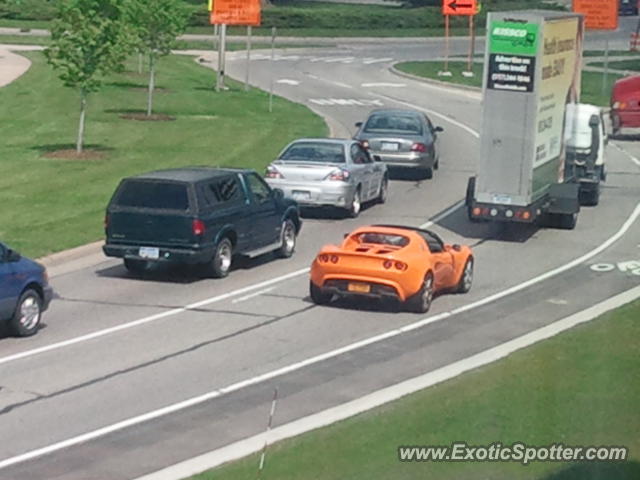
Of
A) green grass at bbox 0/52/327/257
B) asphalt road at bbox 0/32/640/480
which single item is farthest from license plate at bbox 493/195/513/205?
green grass at bbox 0/52/327/257

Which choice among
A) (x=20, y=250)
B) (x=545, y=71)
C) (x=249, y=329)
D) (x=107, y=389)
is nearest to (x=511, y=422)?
(x=107, y=389)

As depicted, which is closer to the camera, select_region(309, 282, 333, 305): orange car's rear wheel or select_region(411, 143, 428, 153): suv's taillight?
select_region(309, 282, 333, 305): orange car's rear wheel

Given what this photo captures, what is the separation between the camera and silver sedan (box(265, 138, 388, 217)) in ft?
99.9

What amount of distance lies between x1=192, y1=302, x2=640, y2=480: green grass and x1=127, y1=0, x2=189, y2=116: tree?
1121 inches

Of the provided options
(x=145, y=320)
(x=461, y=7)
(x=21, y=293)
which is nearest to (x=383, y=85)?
(x=461, y=7)

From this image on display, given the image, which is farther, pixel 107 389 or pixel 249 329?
pixel 249 329

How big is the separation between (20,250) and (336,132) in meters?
20.7

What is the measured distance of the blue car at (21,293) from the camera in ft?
63.4

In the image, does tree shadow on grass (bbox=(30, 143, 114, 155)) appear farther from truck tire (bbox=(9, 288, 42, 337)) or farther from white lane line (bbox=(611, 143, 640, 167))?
truck tire (bbox=(9, 288, 42, 337))

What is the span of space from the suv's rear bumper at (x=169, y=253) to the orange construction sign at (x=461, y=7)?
139 ft

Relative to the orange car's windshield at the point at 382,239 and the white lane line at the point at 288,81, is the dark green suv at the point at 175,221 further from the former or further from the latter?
the white lane line at the point at 288,81

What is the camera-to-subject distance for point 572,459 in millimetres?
13180

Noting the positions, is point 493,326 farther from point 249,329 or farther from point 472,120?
point 472,120

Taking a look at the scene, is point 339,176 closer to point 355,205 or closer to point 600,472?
point 355,205
